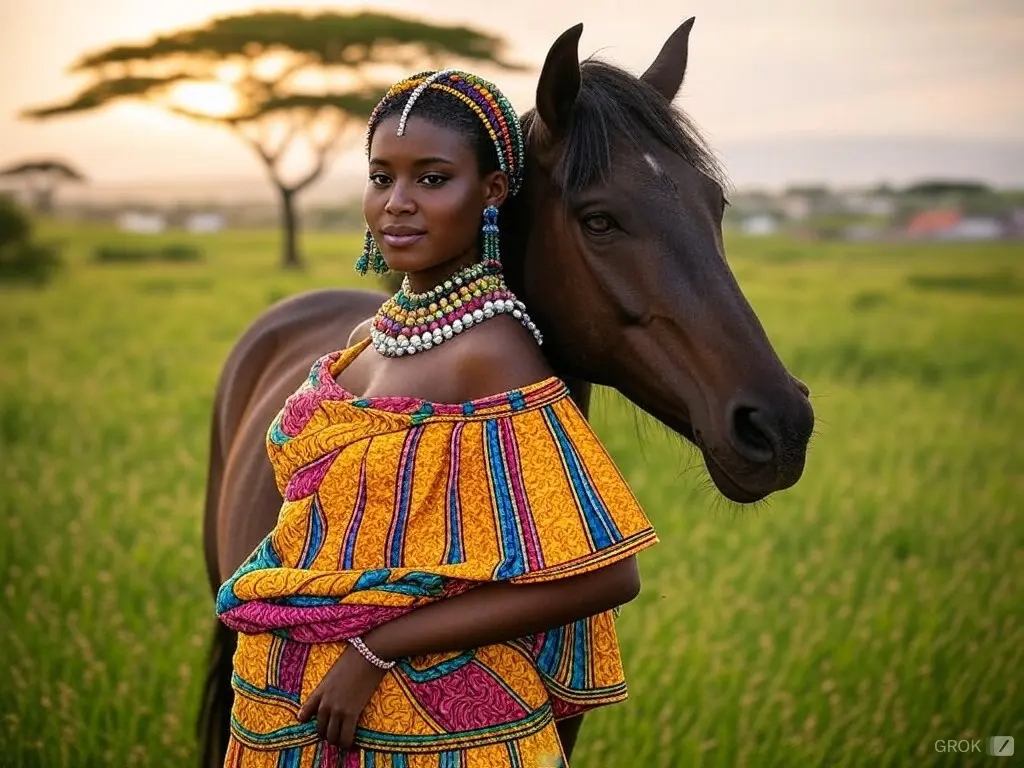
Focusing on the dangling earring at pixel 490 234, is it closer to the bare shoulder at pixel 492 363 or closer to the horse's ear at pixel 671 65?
the bare shoulder at pixel 492 363

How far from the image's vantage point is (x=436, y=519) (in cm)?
196

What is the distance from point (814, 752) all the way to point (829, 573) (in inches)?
74.4

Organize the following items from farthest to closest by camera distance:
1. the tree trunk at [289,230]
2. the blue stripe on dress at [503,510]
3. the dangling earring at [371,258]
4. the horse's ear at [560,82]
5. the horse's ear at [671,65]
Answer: the tree trunk at [289,230], the horse's ear at [671,65], the dangling earring at [371,258], the horse's ear at [560,82], the blue stripe on dress at [503,510]

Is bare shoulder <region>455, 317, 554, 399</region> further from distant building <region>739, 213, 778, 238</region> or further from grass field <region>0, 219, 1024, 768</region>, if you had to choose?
distant building <region>739, 213, 778, 238</region>

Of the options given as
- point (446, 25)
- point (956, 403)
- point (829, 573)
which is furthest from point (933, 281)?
point (829, 573)

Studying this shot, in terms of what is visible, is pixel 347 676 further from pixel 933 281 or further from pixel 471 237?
pixel 933 281

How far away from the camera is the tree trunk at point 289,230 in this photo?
69.9ft

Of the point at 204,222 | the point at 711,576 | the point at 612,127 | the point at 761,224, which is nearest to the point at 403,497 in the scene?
the point at 612,127

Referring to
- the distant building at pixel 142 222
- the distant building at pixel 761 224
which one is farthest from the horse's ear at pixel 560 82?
the distant building at pixel 142 222

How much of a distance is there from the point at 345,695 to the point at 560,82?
1158 mm

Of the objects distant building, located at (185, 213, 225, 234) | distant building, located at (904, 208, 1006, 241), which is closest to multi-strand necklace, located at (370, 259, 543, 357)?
distant building, located at (904, 208, 1006, 241)

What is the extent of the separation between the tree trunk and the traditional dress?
1892 centimetres

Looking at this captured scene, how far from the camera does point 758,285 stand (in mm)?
17234

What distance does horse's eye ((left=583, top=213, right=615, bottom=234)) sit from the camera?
6.84 feet
